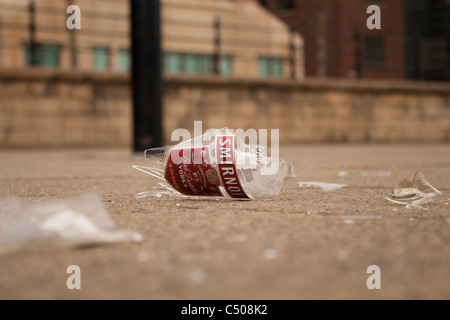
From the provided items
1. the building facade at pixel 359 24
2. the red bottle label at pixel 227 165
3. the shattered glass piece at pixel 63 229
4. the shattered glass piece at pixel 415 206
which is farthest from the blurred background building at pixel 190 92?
the building facade at pixel 359 24

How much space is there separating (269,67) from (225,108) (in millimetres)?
8835

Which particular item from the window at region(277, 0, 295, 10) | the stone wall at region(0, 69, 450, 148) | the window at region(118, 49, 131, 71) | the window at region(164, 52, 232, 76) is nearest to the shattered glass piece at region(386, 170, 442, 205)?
the stone wall at region(0, 69, 450, 148)

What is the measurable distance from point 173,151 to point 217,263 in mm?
1165

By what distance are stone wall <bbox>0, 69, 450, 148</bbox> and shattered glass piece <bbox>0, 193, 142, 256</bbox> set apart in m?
7.32

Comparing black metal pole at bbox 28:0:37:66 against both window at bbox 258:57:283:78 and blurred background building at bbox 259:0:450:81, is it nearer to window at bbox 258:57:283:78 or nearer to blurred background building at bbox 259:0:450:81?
window at bbox 258:57:283:78

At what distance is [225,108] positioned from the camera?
9969 millimetres

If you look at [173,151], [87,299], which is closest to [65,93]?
[173,151]

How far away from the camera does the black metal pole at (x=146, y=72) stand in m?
6.26

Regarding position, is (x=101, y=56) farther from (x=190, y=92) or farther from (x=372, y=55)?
(x=372, y=55)

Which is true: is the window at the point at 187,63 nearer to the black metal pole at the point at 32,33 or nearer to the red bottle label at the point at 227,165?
the black metal pole at the point at 32,33

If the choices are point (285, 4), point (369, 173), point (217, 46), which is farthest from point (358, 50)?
Result: point (285, 4)

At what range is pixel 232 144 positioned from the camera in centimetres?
227
